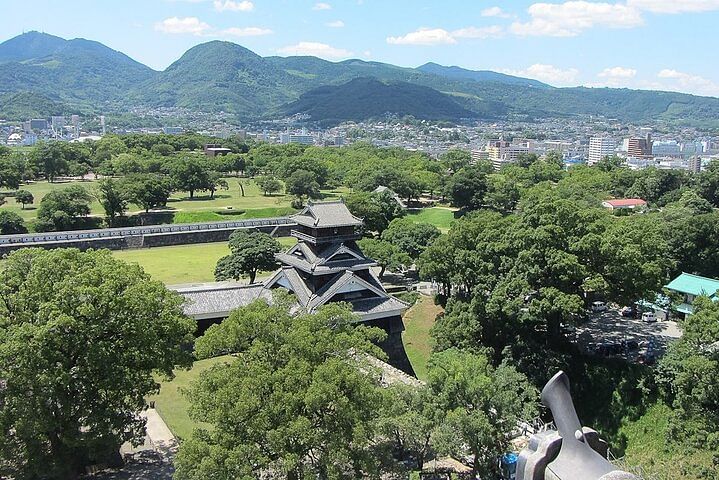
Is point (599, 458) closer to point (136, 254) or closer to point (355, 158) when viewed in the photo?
point (136, 254)

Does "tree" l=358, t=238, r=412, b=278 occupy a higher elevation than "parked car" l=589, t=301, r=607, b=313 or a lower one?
higher

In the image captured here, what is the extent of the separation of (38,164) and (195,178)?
68.2ft

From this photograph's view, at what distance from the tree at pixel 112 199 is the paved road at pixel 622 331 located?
39.3 m

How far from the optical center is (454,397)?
52.0 feet

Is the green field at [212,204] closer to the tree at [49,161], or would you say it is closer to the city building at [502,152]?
the tree at [49,161]

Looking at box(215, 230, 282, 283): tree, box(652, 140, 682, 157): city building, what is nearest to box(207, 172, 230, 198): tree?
box(215, 230, 282, 283): tree

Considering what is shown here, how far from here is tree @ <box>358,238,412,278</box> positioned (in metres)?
34.7

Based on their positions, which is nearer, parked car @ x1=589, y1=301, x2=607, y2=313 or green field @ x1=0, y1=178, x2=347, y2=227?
parked car @ x1=589, y1=301, x2=607, y2=313

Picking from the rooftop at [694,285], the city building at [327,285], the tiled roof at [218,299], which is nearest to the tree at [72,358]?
the tiled roof at [218,299]

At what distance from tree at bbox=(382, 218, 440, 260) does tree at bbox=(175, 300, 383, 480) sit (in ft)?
72.3

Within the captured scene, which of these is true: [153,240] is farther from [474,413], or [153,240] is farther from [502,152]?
[502,152]

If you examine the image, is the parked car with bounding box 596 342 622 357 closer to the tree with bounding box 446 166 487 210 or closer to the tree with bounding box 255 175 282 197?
the tree with bounding box 446 166 487 210

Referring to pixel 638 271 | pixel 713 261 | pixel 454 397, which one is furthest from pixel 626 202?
pixel 454 397

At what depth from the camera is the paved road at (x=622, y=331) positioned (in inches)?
957
